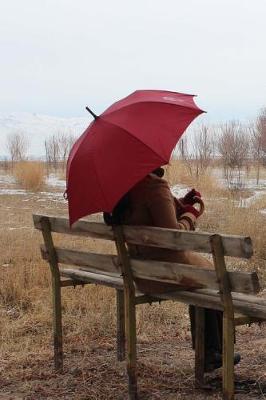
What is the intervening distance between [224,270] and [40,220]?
62.4 inches

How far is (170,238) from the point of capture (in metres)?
3.07

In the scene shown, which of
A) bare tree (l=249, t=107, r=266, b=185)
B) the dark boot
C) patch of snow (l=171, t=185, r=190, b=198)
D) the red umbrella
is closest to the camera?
the red umbrella

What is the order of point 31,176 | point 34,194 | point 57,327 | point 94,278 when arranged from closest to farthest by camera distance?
point 94,278
point 57,327
point 34,194
point 31,176

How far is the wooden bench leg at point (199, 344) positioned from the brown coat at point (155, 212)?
0.37 meters

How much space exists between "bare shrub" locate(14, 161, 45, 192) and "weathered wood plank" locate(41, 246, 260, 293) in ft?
69.4

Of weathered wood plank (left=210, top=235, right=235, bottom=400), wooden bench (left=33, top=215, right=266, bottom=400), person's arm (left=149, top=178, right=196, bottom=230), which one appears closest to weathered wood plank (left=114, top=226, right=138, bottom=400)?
wooden bench (left=33, top=215, right=266, bottom=400)

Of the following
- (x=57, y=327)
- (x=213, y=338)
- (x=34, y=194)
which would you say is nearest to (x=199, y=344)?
(x=213, y=338)

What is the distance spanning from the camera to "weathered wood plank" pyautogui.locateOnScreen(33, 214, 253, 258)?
9.06ft

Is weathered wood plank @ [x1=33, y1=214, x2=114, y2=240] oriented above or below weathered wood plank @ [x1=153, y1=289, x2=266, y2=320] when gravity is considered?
above

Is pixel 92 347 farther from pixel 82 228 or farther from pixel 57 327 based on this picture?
pixel 82 228

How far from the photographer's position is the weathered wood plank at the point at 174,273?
A: 2859 millimetres

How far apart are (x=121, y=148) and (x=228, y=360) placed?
1.20 metres

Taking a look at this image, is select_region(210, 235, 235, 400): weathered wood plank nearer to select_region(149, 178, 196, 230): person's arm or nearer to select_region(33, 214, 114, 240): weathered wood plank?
select_region(149, 178, 196, 230): person's arm

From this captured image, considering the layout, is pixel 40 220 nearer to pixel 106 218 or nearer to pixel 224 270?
pixel 106 218
